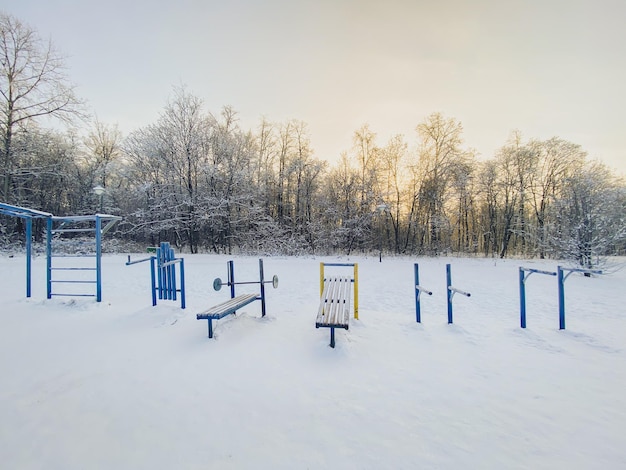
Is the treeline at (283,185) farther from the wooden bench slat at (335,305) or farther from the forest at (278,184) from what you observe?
the wooden bench slat at (335,305)

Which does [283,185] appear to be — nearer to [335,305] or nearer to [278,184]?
[278,184]

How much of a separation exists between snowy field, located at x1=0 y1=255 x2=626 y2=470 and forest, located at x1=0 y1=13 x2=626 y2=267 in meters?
14.4

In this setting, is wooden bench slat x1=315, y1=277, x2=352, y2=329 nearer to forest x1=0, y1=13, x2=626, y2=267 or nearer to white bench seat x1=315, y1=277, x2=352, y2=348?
white bench seat x1=315, y1=277, x2=352, y2=348

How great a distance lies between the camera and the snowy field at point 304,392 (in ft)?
6.52

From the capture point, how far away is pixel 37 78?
15602 millimetres

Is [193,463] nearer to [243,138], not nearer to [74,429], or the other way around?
[74,429]

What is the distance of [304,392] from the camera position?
275cm

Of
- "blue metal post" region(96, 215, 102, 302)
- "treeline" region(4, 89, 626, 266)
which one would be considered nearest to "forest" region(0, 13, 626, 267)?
"treeline" region(4, 89, 626, 266)

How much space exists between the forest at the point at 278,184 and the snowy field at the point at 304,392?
47.1ft

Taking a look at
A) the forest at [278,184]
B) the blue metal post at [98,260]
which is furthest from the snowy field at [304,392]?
the forest at [278,184]

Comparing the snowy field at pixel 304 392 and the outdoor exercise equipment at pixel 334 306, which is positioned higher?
the outdoor exercise equipment at pixel 334 306

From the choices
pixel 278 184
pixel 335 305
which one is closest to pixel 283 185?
pixel 278 184

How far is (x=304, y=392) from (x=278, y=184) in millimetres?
20995

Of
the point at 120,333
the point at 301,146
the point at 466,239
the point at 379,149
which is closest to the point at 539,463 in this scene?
the point at 120,333
